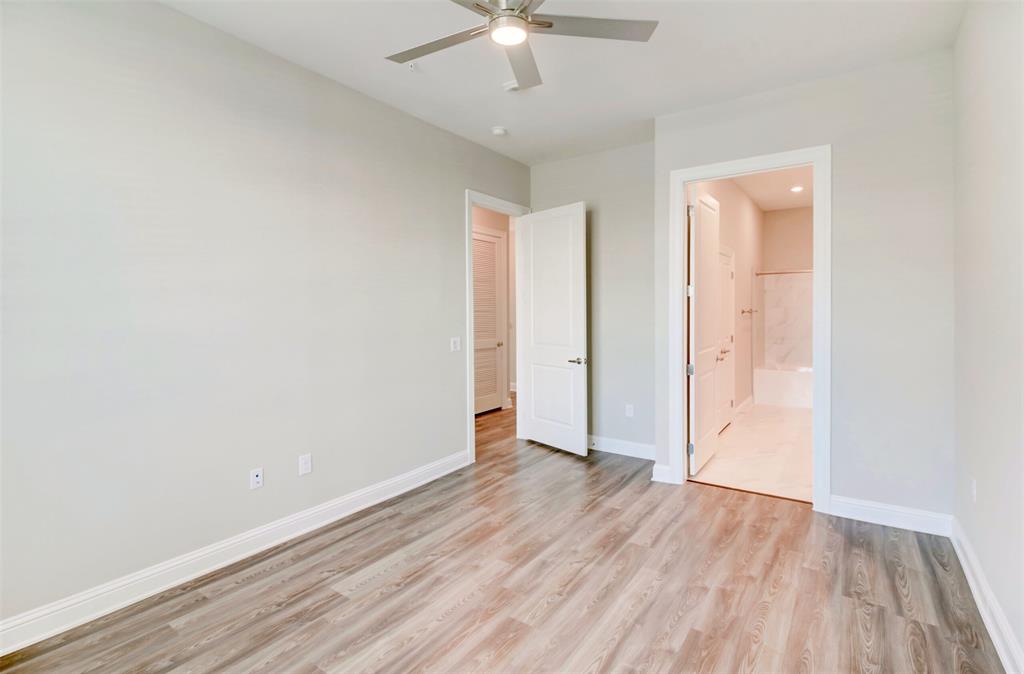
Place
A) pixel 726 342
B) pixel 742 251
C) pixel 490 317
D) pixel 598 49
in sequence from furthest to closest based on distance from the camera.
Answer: pixel 490 317 → pixel 742 251 → pixel 726 342 → pixel 598 49

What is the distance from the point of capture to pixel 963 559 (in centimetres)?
238

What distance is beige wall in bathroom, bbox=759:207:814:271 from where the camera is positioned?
22.4 feet

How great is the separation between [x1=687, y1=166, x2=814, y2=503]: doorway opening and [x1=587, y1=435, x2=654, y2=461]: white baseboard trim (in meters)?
0.51

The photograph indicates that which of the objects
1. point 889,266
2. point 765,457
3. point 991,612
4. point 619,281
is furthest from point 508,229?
point 991,612

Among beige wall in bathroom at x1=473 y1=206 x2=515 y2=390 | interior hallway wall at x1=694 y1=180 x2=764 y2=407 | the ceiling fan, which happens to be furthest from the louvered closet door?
the ceiling fan

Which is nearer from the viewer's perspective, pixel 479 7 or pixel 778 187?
pixel 479 7

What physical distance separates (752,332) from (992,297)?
4841 millimetres

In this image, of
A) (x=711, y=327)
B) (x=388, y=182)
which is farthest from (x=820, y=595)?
(x=388, y=182)

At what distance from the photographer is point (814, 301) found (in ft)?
9.98

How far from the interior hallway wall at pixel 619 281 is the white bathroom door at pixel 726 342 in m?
0.86

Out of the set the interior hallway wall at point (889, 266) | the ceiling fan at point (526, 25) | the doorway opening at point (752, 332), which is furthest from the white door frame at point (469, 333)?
the interior hallway wall at point (889, 266)

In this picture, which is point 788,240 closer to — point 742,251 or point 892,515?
point 742,251

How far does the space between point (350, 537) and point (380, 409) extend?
2.82 feet

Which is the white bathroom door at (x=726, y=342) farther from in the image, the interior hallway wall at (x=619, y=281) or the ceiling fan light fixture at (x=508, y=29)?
the ceiling fan light fixture at (x=508, y=29)
